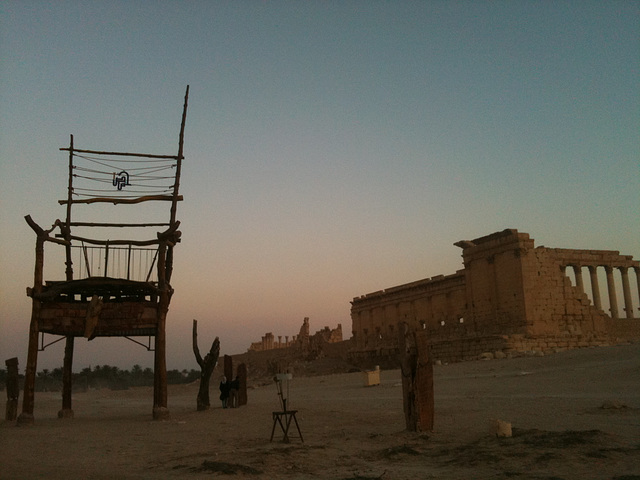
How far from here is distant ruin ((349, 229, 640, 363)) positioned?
32.3m

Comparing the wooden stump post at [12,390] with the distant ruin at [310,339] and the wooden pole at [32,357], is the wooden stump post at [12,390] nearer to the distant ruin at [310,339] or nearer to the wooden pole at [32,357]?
the wooden pole at [32,357]

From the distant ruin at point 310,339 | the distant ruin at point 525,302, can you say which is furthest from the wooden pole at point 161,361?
the distant ruin at point 310,339

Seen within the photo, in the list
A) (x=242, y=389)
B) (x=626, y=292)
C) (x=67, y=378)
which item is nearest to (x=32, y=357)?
(x=67, y=378)

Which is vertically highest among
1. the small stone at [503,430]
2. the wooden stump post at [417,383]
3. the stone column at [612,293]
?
the stone column at [612,293]

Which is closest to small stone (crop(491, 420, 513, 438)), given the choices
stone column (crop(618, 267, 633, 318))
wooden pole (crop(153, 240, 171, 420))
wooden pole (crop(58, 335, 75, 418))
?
wooden pole (crop(153, 240, 171, 420))

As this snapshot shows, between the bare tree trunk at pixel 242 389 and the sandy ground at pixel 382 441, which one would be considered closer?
the sandy ground at pixel 382 441

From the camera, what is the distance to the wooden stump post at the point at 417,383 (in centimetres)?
1144

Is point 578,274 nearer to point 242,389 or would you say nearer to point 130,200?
point 242,389

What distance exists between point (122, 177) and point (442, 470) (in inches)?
575

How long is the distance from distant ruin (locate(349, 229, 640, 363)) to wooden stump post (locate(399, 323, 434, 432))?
56.8 ft

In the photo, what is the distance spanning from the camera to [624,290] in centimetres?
3853

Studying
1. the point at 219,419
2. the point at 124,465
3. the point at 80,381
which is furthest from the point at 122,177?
the point at 80,381

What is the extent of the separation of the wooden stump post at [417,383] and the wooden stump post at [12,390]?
42.5 ft

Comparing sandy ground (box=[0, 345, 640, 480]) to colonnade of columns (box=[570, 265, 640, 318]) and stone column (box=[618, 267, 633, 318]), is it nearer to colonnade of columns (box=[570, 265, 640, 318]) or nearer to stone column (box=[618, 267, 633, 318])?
colonnade of columns (box=[570, 265, 640, 318])
